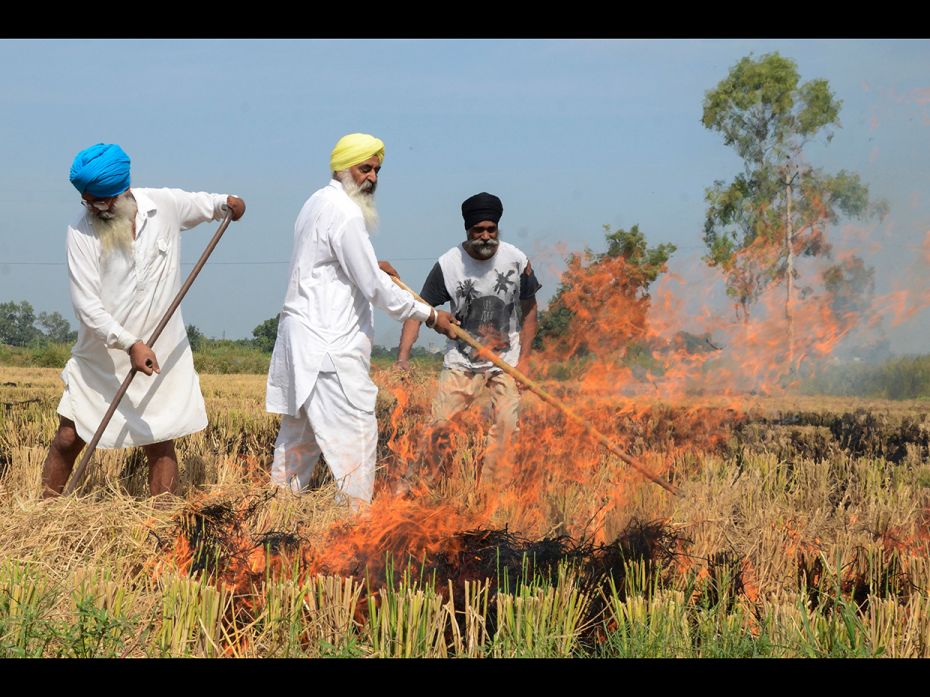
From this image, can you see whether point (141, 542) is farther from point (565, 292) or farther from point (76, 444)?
point (565, 292)

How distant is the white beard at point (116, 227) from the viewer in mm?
6137

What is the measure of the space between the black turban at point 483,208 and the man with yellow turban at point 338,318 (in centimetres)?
109

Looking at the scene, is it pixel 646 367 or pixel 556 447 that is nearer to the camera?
pixel 556 447

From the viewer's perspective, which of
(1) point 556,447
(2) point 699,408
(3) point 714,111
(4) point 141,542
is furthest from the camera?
(3) point 714,111

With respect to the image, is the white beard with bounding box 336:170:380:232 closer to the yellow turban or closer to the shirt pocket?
the yellow turban

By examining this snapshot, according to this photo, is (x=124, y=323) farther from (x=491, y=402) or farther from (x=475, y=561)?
(x=475, y=561)

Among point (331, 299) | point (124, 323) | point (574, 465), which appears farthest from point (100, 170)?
point (574, 465)

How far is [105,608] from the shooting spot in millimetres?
4285

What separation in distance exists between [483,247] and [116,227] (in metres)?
2.38

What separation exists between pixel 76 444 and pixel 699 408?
6.11 meters

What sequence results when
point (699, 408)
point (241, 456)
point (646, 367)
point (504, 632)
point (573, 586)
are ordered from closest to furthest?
point (504, 632), point (573, 586), point (646, 367), point (241, 456), point (699, 408)

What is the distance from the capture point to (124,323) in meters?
6.27

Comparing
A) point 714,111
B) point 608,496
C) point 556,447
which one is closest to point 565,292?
point 556,447

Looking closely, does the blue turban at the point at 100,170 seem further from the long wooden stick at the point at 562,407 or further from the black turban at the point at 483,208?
the black turban at the point at 483,208
